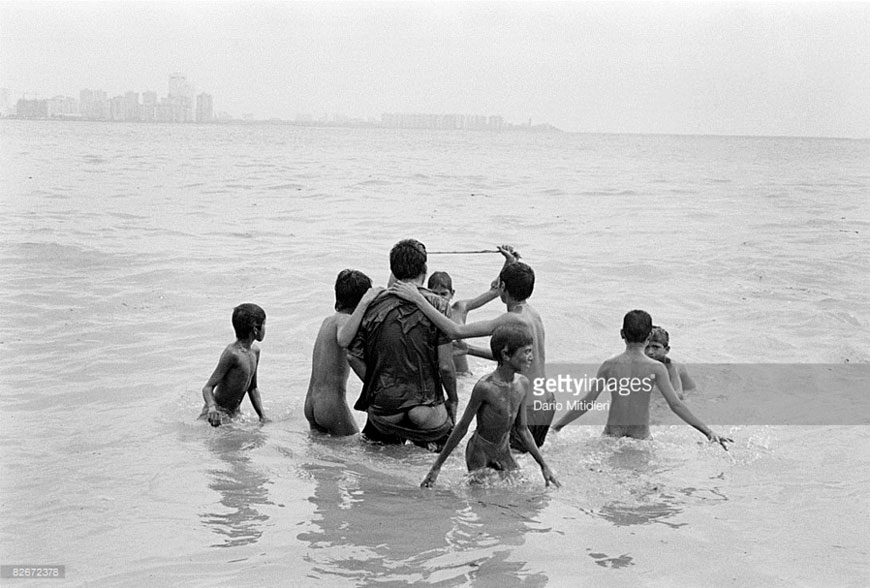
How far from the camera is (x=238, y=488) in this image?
548 centimetres

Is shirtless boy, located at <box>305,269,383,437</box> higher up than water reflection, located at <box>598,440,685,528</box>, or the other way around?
shirtless boy, located at <box>305,269,383,437</box>

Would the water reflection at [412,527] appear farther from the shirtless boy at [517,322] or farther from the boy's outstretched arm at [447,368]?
the shirtless boy at [517,322]

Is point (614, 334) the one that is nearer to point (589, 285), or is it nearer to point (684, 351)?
Result: point (684, 351)

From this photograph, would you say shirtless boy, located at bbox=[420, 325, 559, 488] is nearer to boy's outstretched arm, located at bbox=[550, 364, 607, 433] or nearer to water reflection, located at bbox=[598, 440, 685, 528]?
water reflection, located at bbox=[598, 440, 685, 528]

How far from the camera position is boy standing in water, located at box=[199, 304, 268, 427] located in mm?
6473

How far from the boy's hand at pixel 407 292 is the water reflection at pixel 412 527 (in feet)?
3.44

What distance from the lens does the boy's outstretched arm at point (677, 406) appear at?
20.0 feet

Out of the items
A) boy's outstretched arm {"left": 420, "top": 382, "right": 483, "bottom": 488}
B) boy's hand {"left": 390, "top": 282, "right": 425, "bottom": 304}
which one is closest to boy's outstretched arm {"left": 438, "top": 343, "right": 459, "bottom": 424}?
boy's hand {"left": 390, "top": 282, "right": 425, "bottom": 304}

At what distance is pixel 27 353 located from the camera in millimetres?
8711

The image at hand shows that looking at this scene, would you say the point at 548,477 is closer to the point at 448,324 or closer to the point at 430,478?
the point at 430,478

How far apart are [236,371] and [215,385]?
184 millimetres

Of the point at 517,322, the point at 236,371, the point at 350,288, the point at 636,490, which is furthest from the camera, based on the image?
the point at 236,371

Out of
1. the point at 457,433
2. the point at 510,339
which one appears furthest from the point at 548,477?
the point at 510,339

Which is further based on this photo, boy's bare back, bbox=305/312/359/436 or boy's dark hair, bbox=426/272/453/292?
boy's dark hair, bbox=426/272/453/292
